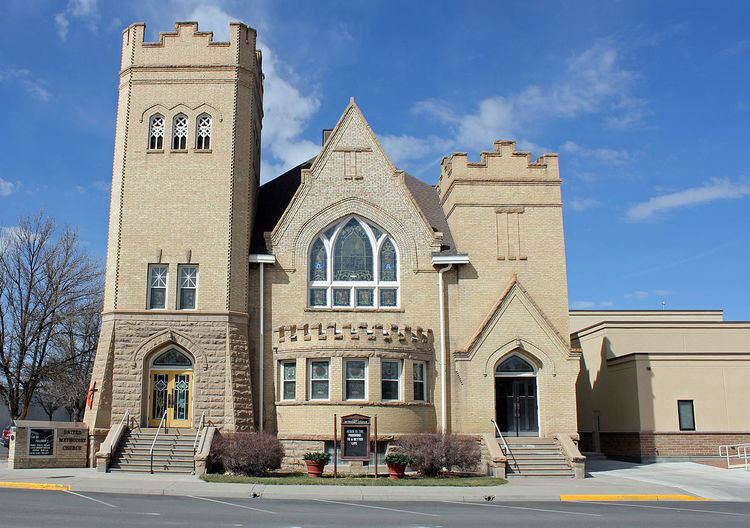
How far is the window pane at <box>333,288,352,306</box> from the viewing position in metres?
28.2

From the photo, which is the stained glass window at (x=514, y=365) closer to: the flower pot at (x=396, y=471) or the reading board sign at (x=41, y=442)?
the flower pot at (x=396, y=471)

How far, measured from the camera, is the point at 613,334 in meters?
33.9

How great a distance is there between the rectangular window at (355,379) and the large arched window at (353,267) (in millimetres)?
2896

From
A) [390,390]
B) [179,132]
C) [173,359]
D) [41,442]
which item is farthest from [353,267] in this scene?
[41,442]

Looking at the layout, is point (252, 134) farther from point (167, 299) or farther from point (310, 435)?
point (310, 435)

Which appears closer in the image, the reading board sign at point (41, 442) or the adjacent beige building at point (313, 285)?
the reading board sign at point (41, 442)

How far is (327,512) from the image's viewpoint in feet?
50.9

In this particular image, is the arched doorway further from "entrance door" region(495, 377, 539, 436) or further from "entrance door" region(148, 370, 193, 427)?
"entrance door" region(148, 370, 193, 427)

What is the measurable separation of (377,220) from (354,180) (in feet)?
5.95

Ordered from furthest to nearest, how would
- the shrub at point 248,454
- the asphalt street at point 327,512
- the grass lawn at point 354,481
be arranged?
the shrub at point 248,454 → the grass lawn at point 354,481 → the asphalt street at point 327,512

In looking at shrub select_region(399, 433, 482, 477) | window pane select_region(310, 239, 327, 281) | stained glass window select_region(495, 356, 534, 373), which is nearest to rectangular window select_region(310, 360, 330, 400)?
shrub select_region(399, 433, 482, 477)

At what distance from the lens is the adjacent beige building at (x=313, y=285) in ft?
85.3

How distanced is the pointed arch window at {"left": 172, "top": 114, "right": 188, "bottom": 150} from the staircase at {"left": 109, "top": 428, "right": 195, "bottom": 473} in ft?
33.8

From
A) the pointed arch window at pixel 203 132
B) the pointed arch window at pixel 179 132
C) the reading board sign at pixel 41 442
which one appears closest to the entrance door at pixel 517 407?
the pointed arch window at pixel 203 132
